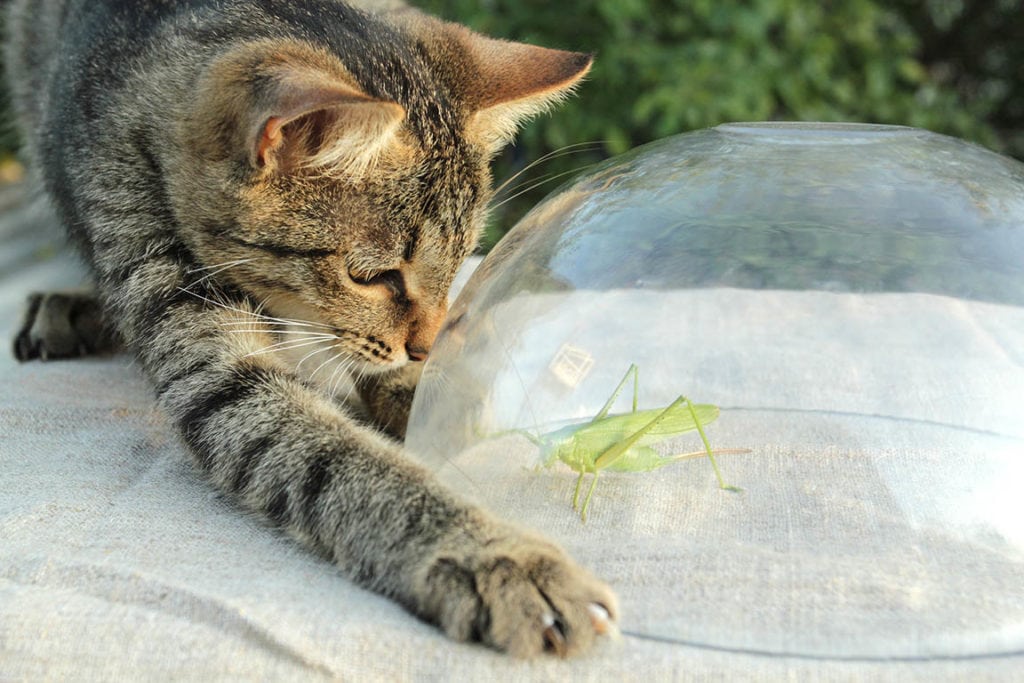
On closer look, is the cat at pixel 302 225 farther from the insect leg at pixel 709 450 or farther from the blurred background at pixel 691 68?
the blurred background at pixel 691 68

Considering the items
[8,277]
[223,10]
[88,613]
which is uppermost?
[223,10]

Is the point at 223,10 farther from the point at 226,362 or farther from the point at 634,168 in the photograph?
the point at 634,168

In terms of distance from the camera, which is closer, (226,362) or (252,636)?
(252,636)

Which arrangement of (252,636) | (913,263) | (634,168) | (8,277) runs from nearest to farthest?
1. (252,636)
2. (913,263)
3. (634,168)
4. (8,277)

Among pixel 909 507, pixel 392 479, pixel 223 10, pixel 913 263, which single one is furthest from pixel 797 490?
pixel 223 10

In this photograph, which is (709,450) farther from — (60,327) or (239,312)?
(60,327)

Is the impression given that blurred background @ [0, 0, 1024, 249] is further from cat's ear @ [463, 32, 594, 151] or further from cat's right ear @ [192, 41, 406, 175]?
cat's right ear @ [192, 41, 406, 175]

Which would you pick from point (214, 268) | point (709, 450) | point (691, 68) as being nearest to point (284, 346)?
point (214, 268)
